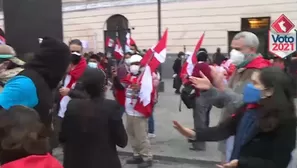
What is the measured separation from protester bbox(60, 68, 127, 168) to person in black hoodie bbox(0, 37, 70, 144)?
0.71ft

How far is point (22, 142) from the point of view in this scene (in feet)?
7.30

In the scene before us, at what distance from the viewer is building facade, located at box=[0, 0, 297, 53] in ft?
75.3

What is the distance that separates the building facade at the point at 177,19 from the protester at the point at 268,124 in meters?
19.7

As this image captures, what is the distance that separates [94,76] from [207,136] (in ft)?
3.81

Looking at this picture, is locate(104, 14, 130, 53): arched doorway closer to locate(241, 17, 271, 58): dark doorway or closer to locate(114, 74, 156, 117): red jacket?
locate(241, 17, 271, 58): dark doorway

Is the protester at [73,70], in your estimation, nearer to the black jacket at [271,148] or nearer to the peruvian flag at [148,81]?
the peruvian flag at [148,81]

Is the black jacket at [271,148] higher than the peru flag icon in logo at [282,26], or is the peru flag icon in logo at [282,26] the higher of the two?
the peru flag icon in logo at [282,26]

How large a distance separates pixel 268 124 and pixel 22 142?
139 centimetres

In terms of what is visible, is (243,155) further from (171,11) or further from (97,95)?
(171,11)

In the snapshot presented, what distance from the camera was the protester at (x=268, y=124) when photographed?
2807 millimetres

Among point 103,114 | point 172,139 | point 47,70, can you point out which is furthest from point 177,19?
point 47,70

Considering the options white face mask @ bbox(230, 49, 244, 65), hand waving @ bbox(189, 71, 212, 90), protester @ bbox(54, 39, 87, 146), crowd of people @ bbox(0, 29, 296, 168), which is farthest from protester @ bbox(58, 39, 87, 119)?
hand waving @ bbox(189, 71, 212, 90)

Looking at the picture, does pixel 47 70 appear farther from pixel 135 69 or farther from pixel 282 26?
pixel 282 26

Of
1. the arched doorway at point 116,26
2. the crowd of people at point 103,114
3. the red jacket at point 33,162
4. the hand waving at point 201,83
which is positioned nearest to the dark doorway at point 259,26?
the arched doorway at point 116,26
